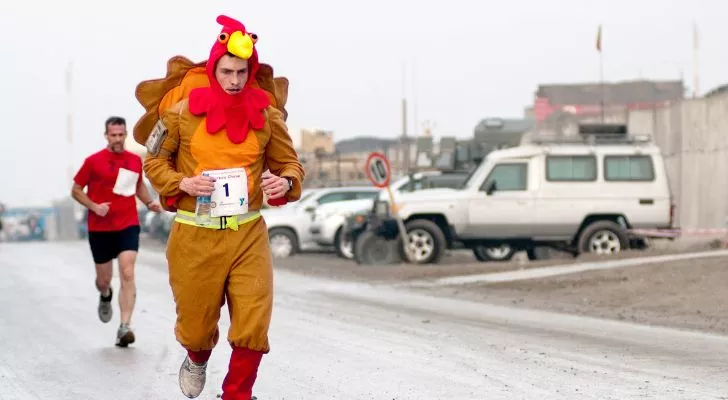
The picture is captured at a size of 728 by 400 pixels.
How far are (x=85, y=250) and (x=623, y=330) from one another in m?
26.0

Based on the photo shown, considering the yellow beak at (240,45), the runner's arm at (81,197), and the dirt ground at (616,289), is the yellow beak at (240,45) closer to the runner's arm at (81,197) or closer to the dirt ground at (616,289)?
the runner's arm at (81,197)

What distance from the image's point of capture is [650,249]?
25891mm

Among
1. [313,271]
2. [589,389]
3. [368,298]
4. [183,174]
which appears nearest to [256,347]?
[183,174]

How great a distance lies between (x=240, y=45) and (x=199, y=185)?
A: 682 mm

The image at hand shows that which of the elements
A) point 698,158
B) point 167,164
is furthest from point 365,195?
point 167,164

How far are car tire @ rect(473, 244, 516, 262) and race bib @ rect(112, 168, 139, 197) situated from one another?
1659 cm

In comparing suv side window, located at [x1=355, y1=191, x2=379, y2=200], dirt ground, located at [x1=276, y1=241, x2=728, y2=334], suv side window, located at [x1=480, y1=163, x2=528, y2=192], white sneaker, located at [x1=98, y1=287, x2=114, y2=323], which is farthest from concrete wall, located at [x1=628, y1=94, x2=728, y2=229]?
white sneaker, located at [x1=98, y1=287, x2=114, y2=323]

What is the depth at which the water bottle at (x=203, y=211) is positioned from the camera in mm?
7105

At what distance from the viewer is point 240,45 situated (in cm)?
703

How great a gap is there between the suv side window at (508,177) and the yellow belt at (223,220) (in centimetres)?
1872

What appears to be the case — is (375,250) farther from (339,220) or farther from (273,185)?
(273,185)

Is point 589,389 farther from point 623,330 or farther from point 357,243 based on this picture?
point 357,243

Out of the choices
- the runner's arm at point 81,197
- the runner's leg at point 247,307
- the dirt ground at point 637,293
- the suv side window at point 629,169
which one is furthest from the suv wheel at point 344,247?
the runner's leg at point 247,307

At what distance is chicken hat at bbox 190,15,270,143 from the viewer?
23.2 feet
